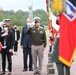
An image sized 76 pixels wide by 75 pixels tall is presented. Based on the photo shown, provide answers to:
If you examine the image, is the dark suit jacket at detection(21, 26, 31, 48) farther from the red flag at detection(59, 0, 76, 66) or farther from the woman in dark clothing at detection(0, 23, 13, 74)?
the red flag at detection(59, 0, 76, 66)

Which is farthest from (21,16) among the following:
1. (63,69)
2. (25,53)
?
(63,69)

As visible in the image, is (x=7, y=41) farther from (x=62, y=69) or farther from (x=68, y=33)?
(x=68, y=33)

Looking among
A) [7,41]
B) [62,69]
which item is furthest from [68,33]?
[7,41]

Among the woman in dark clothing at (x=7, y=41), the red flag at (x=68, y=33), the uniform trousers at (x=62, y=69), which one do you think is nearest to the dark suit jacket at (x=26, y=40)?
the woman in dark clothing at (x=7, y=41)

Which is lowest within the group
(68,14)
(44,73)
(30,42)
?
(44,73)

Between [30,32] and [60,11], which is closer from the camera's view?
[60,11]

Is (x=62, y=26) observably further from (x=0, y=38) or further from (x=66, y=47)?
(x=0, y=38)

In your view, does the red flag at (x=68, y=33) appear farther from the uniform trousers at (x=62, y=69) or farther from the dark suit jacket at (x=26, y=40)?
the dark suit jacket at (x=26, y=40)

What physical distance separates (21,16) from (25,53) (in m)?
54.5

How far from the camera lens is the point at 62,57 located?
8.60 metres

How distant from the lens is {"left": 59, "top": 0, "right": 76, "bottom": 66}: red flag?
8.34 m

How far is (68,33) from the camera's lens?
332 inches

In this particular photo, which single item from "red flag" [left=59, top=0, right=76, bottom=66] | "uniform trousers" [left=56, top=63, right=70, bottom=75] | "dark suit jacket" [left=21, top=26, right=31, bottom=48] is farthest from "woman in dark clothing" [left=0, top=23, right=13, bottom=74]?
"red flag" [left=59, top=0, right=76, bottom=66]

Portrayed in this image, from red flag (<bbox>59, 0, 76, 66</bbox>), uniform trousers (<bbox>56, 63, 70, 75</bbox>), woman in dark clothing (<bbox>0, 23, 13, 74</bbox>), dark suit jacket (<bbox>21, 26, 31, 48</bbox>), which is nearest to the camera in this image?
red flag (<bbox>59, 0, 76, 66</bbox>)
